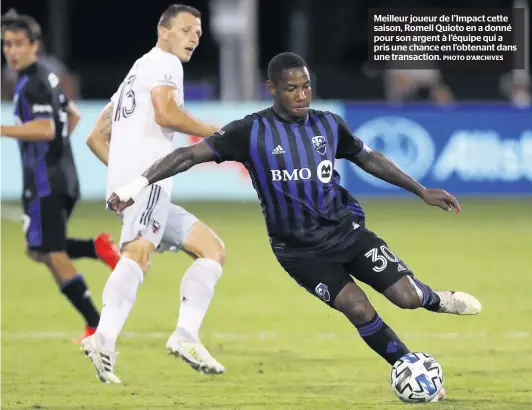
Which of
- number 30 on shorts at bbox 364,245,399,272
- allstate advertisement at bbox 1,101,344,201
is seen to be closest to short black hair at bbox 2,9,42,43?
number 30 on shorts at bbox 364,245,399,272

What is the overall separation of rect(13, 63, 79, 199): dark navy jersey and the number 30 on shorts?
116 inches

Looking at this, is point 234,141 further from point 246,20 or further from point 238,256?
point 246,20

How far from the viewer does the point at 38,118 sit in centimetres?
889

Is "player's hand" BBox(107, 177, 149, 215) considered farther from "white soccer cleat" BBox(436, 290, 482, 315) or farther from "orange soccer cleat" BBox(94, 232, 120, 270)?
"orange soccer cleat" BBox(94, 232, 120, 270)

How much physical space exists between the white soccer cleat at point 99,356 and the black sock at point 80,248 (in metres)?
2.36

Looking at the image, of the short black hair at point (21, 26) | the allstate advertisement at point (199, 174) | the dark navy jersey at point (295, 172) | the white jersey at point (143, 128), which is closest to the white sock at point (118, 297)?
the white jersey at point (143, 128)

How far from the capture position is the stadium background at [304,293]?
754cm

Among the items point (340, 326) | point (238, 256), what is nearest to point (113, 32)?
point (238, 256)

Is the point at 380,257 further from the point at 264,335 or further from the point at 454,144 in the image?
the point at 454,144

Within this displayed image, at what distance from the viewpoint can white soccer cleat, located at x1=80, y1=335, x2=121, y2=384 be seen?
283 inches

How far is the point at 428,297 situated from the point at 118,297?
1.79m

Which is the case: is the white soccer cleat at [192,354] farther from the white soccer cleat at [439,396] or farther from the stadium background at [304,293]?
the white soccer cleat at [439,396]

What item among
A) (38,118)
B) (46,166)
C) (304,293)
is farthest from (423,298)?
(304,293)

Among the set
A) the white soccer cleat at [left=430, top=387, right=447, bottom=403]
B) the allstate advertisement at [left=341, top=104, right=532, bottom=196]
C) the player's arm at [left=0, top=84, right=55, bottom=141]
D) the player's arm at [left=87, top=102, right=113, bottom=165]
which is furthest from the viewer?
the allstate advertisement at [left=341, top=104, right=532, bottom=196]
